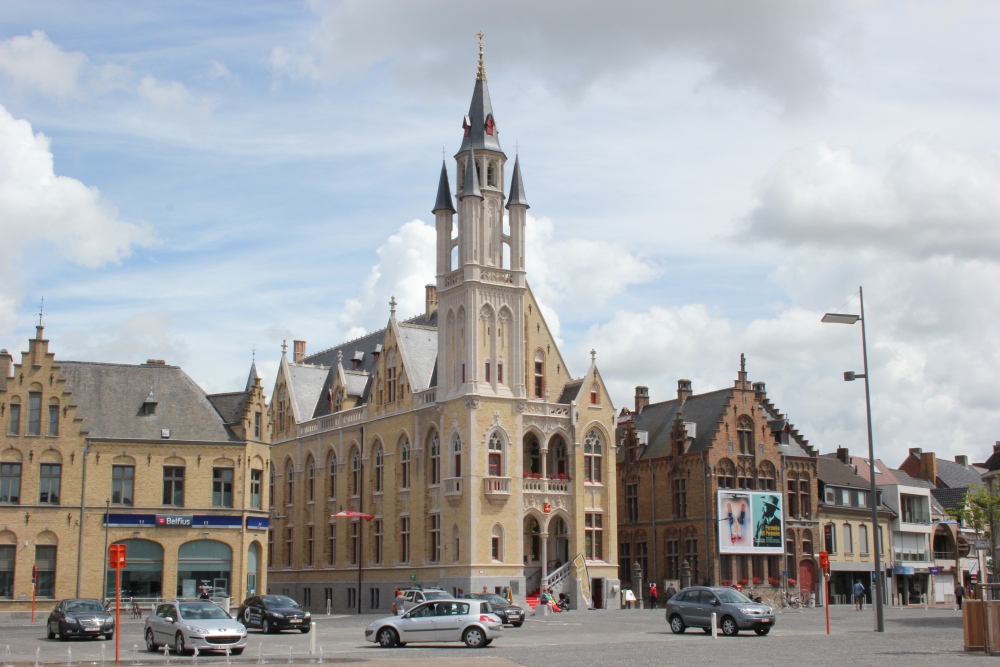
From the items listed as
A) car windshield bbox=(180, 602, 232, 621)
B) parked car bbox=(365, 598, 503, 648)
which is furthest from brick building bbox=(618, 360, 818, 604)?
car windshield bbox=(180, 602, 232, 621)

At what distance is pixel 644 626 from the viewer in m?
44.6

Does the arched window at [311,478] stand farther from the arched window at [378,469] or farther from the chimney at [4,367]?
the chimney at [4,367]

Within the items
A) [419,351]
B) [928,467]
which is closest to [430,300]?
[419,351]

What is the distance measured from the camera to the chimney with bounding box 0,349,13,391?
5326 cm

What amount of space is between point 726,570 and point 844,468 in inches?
651

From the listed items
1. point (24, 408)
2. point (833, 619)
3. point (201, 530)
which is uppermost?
point (24, 408)

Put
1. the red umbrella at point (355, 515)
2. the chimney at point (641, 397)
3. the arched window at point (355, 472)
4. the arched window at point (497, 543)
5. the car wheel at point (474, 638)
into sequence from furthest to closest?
the chimney at point (641, 397) < the arched window at point (355, 472) < the red umbrella at point (355, 515) < the arched window at point (497, 543) < the car wheel at point (474, 638)

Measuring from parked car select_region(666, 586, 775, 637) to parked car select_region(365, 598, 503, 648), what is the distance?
7832 mm

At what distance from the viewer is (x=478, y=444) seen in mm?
62250

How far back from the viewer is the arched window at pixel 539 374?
67312 millimetres

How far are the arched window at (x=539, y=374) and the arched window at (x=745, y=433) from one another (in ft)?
41.5

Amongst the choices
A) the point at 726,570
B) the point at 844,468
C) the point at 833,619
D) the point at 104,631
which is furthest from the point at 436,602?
the point at 844,468

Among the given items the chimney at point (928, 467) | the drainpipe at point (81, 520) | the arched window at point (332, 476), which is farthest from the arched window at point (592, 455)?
the chimney at point (928, 467)

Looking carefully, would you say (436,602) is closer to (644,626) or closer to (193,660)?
(193,660)
